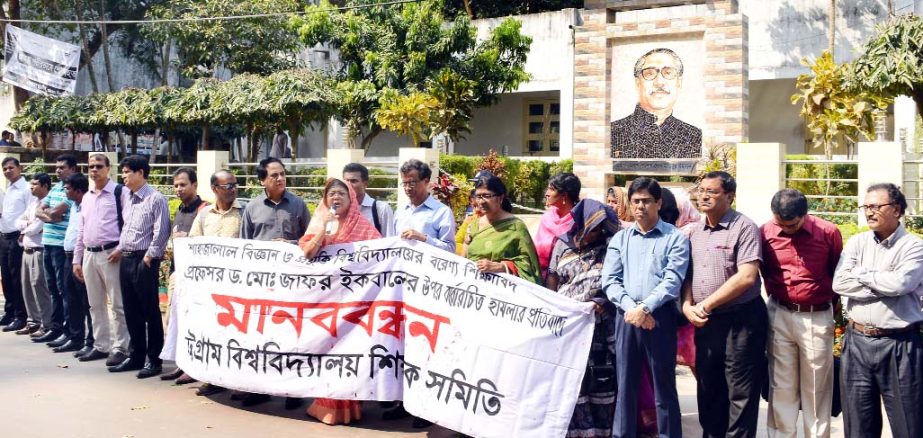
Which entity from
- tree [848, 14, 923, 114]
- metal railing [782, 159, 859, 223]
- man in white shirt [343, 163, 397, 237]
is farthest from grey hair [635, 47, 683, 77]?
man in white shirt [343, 163, 397, 237]

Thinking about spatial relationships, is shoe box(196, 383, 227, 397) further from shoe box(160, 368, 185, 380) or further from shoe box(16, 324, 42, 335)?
shoe box(16, 324, 42, 335)

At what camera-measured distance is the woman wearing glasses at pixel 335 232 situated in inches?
230

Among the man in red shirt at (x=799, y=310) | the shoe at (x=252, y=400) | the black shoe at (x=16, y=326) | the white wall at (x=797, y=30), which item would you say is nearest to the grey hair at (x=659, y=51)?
the white wall at (x=797, y=30)

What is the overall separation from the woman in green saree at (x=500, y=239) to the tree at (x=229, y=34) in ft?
61.7

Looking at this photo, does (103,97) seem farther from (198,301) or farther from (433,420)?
(433,420)

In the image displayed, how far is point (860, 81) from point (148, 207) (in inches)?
415

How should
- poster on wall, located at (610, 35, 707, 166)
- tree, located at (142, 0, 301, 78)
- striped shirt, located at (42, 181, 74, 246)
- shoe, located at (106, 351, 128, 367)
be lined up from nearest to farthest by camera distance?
shoe, located at (106, 351, 128, 367), striped shirt, located at (42, 181, 74, 246), poster on wall, located at (610, 35, 707, 166), tree, located at (142, 0, 301, 78)

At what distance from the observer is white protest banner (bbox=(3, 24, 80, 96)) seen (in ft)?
60.7

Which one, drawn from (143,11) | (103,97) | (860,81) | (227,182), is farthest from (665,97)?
(143,11)

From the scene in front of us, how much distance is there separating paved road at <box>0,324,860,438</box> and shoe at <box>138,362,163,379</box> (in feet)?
0.32

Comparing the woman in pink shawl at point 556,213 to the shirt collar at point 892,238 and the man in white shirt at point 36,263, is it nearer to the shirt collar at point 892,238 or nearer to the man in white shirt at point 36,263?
the shirt collar at point 892,238

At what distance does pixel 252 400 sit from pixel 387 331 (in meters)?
1.36

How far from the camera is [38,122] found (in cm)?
2059

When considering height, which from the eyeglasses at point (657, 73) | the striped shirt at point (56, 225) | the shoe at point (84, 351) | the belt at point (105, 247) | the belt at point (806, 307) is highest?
the eyeglasses at point (657, 73)
